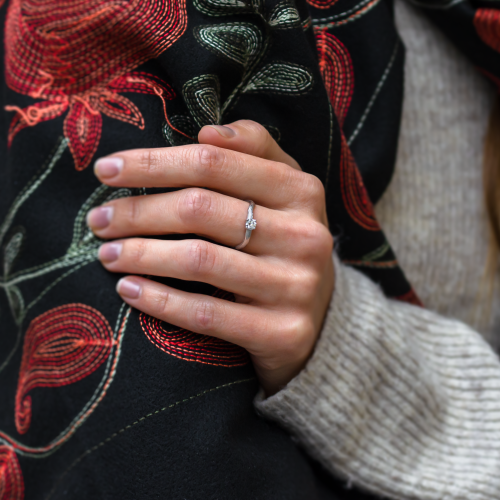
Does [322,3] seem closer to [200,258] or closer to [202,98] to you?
[202,98]

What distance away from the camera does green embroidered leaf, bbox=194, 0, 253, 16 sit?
16.6 inches

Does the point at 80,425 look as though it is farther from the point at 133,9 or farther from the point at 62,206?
the point at 133,9

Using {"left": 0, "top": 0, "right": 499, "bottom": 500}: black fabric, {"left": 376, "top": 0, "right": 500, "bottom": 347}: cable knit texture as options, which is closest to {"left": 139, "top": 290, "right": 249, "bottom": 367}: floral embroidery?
{"left": 0, "top": 0, "right": 499, "bottom": 500}: black fabric

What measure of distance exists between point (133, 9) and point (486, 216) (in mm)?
591

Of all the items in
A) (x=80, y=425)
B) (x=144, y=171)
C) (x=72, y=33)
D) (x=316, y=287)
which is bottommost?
(x=80, y=425)

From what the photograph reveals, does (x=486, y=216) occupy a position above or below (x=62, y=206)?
below

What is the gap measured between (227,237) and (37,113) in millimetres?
257

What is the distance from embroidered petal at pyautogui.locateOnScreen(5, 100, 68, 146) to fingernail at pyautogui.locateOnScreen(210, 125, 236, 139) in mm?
182

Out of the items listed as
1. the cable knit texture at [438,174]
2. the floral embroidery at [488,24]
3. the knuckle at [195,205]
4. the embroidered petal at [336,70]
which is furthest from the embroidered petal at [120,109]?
the floral embroidery at [488,24]

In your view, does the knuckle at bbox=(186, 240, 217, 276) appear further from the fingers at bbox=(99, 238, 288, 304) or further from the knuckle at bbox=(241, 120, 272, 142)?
the knuckle at bbox=(241, 120, 272, 142)

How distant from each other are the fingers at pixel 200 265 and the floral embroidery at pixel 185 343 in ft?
0.15

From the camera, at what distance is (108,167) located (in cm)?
41

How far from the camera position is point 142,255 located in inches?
16.4

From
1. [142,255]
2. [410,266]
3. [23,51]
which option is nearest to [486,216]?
[410,266]
